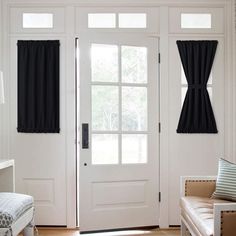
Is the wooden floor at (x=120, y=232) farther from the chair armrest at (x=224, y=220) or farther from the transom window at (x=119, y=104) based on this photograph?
the chair armrest at (x=224, y=220)

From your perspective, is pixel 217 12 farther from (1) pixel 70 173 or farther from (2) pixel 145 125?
(1) pixel 70 173

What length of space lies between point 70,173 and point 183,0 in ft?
7.59

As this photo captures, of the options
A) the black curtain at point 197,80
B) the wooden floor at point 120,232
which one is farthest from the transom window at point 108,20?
the wooden floor at point 120,232

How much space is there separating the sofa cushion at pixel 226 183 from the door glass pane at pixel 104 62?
1.47 metres

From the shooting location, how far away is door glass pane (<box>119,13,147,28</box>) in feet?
12.4

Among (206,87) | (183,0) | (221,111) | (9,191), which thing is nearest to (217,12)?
(183,0)

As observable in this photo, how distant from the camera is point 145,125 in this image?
3.73 metres

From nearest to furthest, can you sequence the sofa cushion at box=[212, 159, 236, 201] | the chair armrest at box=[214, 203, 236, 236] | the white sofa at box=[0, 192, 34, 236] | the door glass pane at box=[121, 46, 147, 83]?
1. the chair armrest at box=[214, 203, 236, 236]
2. the white sofa at box=[0, 192, 34, 236]
3. the sofa cushion at box=[212, 159, 236, 201]
4. the door glass pane at box=[121, 46, 147, 83]

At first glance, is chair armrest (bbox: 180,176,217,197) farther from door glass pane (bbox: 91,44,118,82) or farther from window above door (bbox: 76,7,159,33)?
window above door (bbox: 76,7,159,33)

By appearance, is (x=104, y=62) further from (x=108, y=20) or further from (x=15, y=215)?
(x=15, y=215)

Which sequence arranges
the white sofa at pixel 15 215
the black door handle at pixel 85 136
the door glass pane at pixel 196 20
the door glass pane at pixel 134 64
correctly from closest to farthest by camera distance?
the white sofa at pixel 15 215 < the black door handle at pixel 85 136 < the door glass pane at pixel 134 64 < the door glass pane at pixel 196 20

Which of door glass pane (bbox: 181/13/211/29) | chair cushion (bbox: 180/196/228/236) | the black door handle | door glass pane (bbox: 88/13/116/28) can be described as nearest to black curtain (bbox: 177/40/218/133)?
door glass pane (bbox: 181/13/211/29)

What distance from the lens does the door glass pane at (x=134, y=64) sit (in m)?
3.69

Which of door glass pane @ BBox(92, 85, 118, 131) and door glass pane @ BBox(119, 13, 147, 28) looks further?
door glass pane @ BBox(119, 13, 147, 28)
